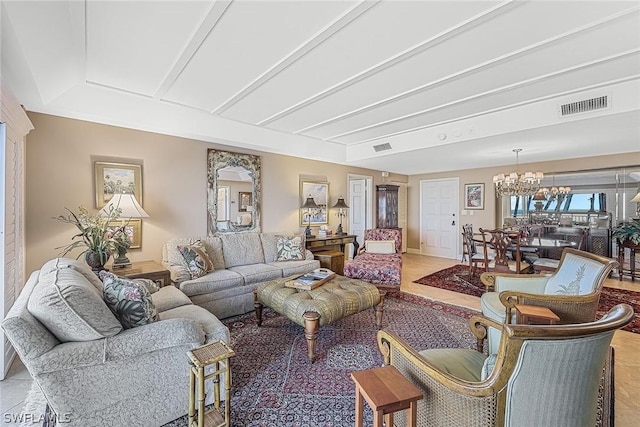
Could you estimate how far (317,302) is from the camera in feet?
8.05

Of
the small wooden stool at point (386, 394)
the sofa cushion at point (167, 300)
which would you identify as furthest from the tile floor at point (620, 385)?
the small wooden stool at point (386, 394)

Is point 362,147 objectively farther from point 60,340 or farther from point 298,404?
point 60,340

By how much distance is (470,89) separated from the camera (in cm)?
294

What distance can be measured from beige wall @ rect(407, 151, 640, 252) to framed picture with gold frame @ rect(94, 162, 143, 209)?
654 cm

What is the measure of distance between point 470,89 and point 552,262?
2978 millimetres

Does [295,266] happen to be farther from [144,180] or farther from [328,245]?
[144,180]

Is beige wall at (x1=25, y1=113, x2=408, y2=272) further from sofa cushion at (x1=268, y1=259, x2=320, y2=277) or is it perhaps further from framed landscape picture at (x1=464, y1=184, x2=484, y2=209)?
framed landscape picture at (x1=464, y1=184, x2=484, y2=209)

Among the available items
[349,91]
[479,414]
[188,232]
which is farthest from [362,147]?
[479,414]

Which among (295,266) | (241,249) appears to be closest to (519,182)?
(295,266)

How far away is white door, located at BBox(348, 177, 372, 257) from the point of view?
657 centimetres

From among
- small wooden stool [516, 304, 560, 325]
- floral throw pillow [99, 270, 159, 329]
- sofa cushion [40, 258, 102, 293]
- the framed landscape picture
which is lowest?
small wooden stool [516, 304, 560, 325]

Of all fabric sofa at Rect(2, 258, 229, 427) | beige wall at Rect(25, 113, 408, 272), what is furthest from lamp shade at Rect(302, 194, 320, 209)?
fabric sofa at Rect(2, 258, 229, 427)

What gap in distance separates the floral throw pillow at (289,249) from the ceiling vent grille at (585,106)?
141 inches

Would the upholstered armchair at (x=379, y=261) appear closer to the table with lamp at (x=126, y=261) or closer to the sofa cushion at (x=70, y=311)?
the table with lamp at (x=126, y=261)
